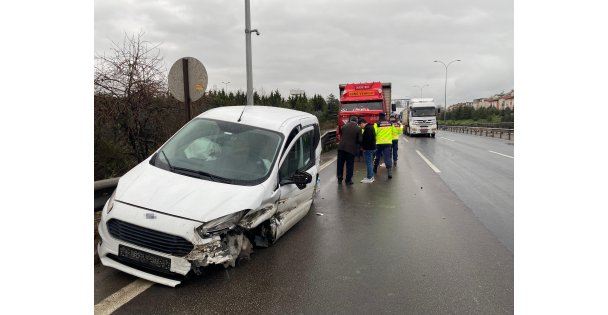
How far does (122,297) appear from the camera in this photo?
326 centimetres

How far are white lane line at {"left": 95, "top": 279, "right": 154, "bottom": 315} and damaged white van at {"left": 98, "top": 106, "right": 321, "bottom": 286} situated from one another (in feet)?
0.33

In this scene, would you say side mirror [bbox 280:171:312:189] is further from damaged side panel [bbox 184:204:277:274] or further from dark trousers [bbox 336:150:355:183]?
dark trousers [bbox 336:150:355:183]

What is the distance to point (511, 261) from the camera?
14.2ft

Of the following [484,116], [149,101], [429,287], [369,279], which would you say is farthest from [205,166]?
[484,116]

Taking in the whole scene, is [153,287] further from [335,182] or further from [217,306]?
[335,182]

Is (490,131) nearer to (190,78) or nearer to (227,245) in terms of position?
(190,78)

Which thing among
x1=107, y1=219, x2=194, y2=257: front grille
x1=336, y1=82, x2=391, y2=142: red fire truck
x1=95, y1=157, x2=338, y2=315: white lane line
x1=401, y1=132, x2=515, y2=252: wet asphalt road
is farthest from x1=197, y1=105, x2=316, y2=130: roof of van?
x1=336, y1=82, x2=391, y2=142: red fire truck

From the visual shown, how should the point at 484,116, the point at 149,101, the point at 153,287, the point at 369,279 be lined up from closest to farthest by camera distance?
the point at 153,287, the point at 369,279, the point at 149,101, the point at 484,116

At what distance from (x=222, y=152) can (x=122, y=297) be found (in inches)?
76.1

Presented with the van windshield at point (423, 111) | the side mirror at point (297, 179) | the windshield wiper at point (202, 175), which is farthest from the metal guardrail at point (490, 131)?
the windshield wiper at point (202, 175)

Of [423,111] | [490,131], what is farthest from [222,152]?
[490,131]

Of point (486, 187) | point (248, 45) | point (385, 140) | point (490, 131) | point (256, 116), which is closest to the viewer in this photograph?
point (256, 116)

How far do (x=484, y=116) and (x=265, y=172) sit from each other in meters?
69.9

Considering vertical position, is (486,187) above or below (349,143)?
below
